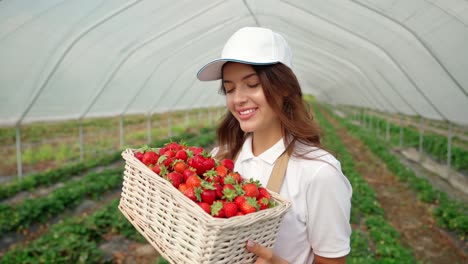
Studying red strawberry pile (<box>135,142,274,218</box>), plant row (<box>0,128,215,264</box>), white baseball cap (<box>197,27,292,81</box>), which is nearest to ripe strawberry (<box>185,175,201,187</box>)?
red strawberry pile (<box>135,142,274,218</box>)

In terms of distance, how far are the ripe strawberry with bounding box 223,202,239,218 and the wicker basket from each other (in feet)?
0.27

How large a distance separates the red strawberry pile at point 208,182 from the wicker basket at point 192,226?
0.07m

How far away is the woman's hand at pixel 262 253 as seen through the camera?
1.42 metres

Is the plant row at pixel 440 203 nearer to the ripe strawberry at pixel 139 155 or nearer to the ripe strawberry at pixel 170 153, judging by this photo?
the ripe strawberry at pixel 170 153

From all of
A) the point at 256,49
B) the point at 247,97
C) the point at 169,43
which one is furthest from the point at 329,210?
the point at 169,43

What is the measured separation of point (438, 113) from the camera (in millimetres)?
7527

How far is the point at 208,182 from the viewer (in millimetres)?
1656

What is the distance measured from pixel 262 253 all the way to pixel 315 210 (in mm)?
340

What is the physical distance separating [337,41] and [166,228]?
813 cm

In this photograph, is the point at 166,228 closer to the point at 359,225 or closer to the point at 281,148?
the point at 281,148

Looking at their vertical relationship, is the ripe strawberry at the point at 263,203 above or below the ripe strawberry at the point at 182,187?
below

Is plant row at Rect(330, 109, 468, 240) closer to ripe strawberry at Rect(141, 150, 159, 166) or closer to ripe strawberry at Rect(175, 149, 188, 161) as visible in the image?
ripe strawberry at Rect(175, 149, 188, 161)

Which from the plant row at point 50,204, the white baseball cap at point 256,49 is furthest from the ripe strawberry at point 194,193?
the plant row at point 50,204

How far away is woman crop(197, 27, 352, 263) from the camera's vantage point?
63.9 inches
